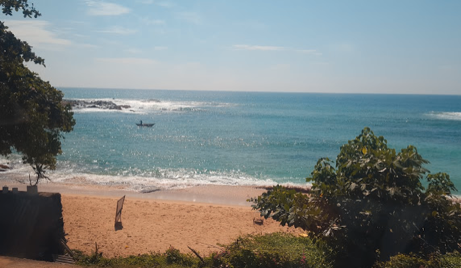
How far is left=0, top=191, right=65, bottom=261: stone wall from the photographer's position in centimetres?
879

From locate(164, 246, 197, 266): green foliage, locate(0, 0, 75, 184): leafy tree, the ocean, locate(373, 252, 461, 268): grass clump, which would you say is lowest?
the ocean

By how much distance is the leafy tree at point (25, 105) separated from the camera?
8469 millimetres

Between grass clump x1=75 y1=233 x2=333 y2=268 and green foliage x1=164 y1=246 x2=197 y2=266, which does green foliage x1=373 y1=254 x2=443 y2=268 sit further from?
green foliage x1=164 y1=246 x2=197 y2=266

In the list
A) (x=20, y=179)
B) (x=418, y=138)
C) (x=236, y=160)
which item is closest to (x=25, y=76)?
(x=20, y=179)

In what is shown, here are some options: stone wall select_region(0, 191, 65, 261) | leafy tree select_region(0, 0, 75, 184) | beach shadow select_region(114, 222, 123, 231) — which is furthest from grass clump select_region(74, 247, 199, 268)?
beach shadow select_region(114, 222, 123, 231)

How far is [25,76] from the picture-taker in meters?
9.28

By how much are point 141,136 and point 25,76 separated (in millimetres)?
38618

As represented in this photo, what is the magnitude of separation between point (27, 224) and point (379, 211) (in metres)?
8.09

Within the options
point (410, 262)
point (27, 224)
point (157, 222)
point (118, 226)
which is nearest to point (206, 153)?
point (157, 222)

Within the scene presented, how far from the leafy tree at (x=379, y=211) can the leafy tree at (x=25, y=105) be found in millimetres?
6237

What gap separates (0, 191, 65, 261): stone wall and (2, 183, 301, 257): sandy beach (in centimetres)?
228

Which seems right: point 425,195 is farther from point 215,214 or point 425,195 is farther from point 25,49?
point 215,214

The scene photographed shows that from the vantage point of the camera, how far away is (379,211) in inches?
218

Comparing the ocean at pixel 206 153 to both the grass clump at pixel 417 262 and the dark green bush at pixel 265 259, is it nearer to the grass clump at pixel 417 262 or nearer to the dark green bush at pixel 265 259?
the dark green bush at pixel 265 259
